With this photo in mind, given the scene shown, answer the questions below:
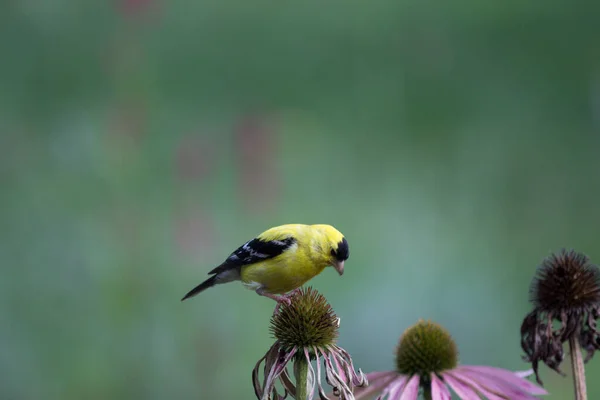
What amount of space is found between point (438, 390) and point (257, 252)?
355mm

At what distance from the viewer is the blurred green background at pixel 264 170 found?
7.11 ft

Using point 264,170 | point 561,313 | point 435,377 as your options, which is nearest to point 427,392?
point 435,377

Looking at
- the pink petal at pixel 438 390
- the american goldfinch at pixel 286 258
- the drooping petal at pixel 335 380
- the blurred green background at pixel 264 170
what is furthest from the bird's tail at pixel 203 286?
the blurred green background at pixel 264 170

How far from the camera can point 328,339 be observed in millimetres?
913

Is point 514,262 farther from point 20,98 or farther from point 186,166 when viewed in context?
point 20,98

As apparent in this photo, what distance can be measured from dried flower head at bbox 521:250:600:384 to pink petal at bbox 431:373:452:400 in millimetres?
142

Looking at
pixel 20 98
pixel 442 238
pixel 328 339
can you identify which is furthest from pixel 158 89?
pixel 328 339

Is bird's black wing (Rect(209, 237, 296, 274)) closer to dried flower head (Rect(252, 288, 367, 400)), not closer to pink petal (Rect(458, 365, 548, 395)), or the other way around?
dried flower head (Rect(252, 288, 367, 400))

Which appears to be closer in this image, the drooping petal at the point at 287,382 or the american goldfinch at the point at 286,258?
the drooping petal at the point at 287,382

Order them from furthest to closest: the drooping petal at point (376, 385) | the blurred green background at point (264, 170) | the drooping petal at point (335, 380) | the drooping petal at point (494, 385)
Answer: the blurred green background at point (264, 170), the drooping petal at point (376, 385), the drooping petal at point (494, 385), the drooping petal at point (335, 380)

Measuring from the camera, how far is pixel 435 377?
1.03 meters

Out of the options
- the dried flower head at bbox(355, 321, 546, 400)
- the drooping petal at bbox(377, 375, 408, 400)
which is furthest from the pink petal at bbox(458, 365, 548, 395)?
the drooping petal at bbox(377, 375, 408, 400)

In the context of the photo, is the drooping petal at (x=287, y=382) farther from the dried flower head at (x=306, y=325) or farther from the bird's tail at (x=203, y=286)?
the bird's tail at (x=203, y=286)

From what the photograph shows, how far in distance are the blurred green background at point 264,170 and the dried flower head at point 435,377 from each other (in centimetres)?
107
